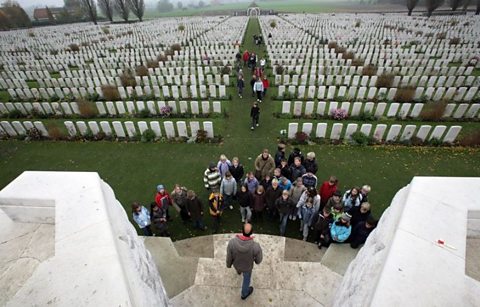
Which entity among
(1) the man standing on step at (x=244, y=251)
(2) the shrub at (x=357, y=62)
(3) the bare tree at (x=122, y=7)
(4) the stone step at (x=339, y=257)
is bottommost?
(4) the stone step at (x=339, y=257)

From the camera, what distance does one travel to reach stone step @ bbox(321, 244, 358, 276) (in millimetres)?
4902

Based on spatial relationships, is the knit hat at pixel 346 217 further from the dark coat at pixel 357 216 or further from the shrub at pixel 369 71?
the shrub at pixel 369 71

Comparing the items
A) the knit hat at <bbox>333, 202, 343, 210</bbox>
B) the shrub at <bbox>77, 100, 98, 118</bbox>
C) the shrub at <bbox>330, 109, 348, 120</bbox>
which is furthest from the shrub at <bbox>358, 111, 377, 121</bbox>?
the shrub at <bbox>77, 100, 98, 118</bbox>

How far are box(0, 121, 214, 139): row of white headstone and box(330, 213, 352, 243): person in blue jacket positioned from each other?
6245mm

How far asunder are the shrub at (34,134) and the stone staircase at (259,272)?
848 cm

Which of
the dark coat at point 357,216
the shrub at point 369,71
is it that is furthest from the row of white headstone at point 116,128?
the shrub at point 369,71

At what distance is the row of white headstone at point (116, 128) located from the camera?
993cm

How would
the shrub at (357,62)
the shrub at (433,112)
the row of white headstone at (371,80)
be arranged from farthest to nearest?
1. the shrub at (357,62)
2. the row of white headstone at (371,80)
3. the shrub at (433,112)

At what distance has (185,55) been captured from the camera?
1958 cm

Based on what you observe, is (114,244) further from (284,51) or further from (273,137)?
(284,51)

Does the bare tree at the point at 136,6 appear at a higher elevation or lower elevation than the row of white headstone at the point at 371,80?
higher

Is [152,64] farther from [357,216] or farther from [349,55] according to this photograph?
[357,216]

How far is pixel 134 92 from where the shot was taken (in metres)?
13.5

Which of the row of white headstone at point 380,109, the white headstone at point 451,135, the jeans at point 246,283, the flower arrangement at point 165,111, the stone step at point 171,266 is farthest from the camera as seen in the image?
the flower arrangement at point 165,111
